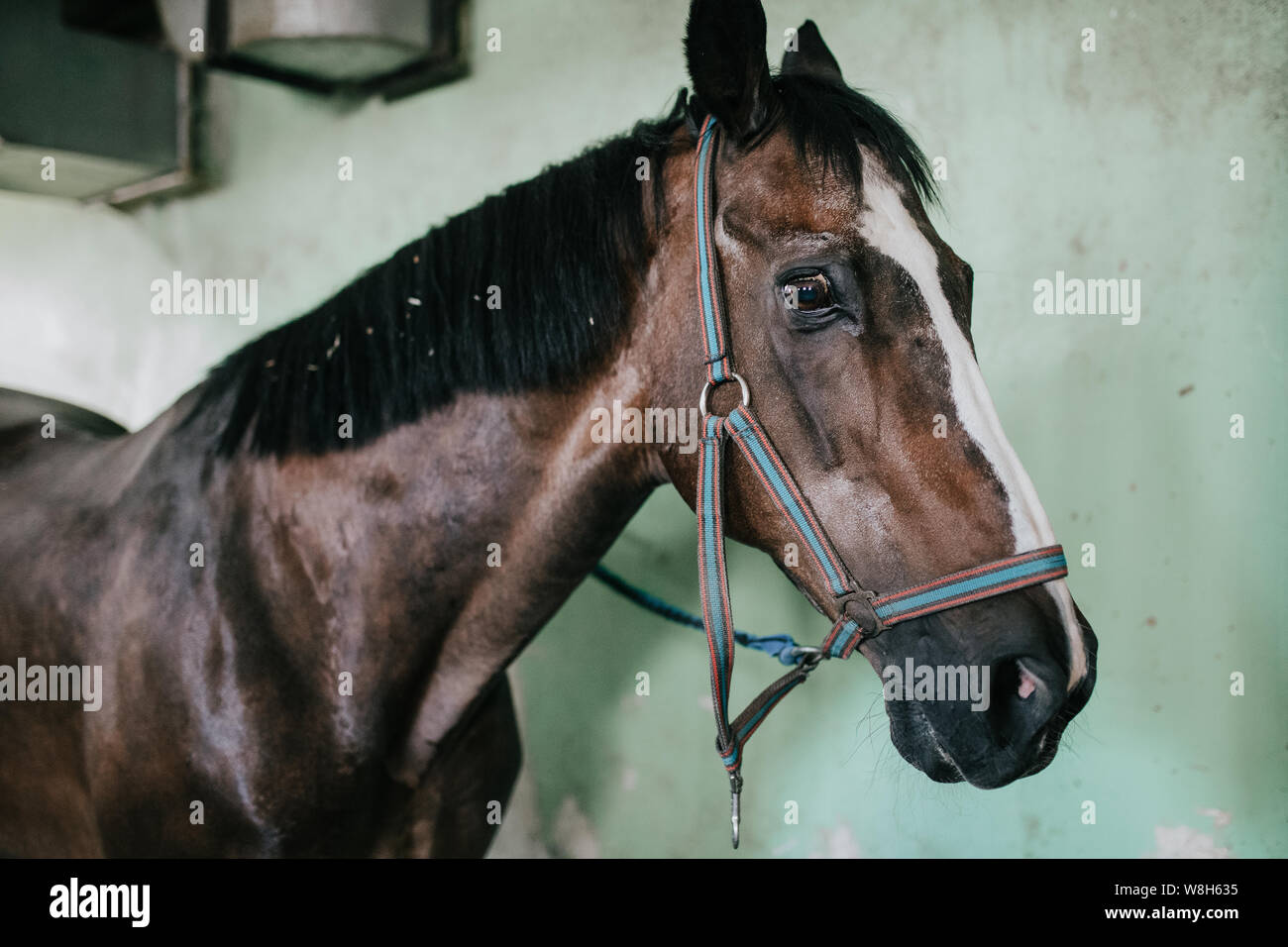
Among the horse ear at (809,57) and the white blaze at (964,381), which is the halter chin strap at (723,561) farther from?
the horse ear at (809,57)

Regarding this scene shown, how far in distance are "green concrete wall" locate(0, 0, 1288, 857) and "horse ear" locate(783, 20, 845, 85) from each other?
420mm

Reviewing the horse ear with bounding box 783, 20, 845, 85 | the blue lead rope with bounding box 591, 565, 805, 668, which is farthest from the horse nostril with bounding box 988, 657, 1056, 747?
the horse ear with bounding box 783, 20, 845, 85

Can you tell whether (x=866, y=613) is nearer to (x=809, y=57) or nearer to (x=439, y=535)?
(x=439, y=535)

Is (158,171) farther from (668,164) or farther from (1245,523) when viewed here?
(1245,523)

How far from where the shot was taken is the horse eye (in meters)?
0.92

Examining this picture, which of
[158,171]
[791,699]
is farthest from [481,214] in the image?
[158,171]

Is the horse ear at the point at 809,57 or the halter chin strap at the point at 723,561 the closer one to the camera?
the halter chin strap at the point at 723,561

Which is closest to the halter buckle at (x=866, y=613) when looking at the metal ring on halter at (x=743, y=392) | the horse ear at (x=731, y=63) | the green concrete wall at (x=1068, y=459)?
the metal ring on halter at (x=743, y=392)

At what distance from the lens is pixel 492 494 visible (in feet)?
3.62

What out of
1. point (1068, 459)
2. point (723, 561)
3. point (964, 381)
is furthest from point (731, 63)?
point (1068, 459)

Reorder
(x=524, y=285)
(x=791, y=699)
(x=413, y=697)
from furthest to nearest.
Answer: (x=791, y=699)
(x=413, y=697)
(x=524, y=285)

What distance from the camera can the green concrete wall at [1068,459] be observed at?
1396mm

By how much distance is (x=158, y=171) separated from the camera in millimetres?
2850

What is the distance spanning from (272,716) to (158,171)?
2.40 meters
